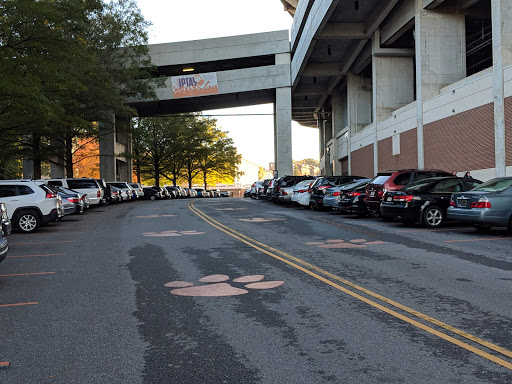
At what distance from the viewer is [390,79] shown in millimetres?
33719

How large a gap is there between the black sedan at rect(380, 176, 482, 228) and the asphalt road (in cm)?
348

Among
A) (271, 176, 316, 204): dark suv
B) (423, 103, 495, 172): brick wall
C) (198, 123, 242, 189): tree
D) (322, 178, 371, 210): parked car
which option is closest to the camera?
(322, 178, 371, 210): parked car

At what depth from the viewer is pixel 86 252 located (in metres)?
10.9

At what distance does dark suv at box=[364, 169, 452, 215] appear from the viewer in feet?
54.7

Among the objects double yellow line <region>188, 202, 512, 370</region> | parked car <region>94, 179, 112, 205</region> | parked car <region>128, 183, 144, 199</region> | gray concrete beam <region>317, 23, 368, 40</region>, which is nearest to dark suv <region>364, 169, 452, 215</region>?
double yellow line <region>188, 202, 512, 370</region>

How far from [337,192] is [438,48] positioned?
10.9 meters

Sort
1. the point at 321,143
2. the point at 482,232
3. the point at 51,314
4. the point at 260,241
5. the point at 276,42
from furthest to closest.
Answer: the point at 321,143 → the point at 276,42 → the point at 482,232 → the point at 260,241 → the point at 51,314

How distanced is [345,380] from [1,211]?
682 cm

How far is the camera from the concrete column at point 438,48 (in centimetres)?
2603

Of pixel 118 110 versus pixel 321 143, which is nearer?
pixel 118 110

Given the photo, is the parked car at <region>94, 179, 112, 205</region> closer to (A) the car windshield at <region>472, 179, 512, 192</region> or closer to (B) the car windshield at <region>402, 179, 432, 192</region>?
(B) the car windshield at <region>402, 179, 432, 192</region>

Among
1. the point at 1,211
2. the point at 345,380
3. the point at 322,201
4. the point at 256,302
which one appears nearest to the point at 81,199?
the point at 322,201

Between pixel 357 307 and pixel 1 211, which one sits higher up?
pixel 1 211

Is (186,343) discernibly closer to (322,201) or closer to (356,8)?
(322,201)
